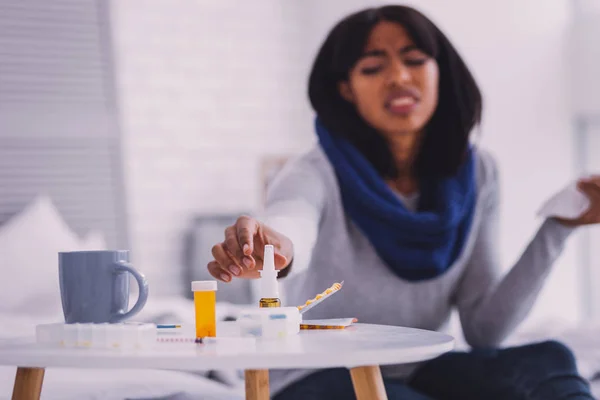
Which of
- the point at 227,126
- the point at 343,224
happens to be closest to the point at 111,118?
the point at 227,126

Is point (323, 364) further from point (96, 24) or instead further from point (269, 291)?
point (96, 24)

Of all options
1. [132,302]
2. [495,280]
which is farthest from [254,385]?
[132,302]

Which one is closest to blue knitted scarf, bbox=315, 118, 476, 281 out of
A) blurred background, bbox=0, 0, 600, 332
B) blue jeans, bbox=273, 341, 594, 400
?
blue jeans, bbox=273, 341, 594, 400

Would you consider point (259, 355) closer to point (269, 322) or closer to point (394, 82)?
point (269, 322)

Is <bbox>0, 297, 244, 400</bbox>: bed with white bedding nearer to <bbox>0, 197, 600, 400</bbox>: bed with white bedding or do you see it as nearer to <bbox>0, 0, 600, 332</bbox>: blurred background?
<bbox>0, 197, 600, 400</bbox>: bed with white bedding

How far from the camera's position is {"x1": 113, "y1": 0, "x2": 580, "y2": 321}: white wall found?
454cm

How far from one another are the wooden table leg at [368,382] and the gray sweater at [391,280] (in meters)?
0.58

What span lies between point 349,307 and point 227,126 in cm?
321

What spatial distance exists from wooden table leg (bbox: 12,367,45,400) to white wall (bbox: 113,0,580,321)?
3.38 metres

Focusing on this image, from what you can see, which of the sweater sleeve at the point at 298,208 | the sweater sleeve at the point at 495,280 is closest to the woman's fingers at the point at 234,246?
the sweater sleeve at the point at 298,208

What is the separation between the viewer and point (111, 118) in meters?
4.33

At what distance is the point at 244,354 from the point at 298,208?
723 mm

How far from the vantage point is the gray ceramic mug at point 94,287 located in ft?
3.49

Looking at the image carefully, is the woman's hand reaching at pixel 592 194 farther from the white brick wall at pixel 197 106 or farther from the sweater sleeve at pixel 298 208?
the white brick wall at pixel 197 106
